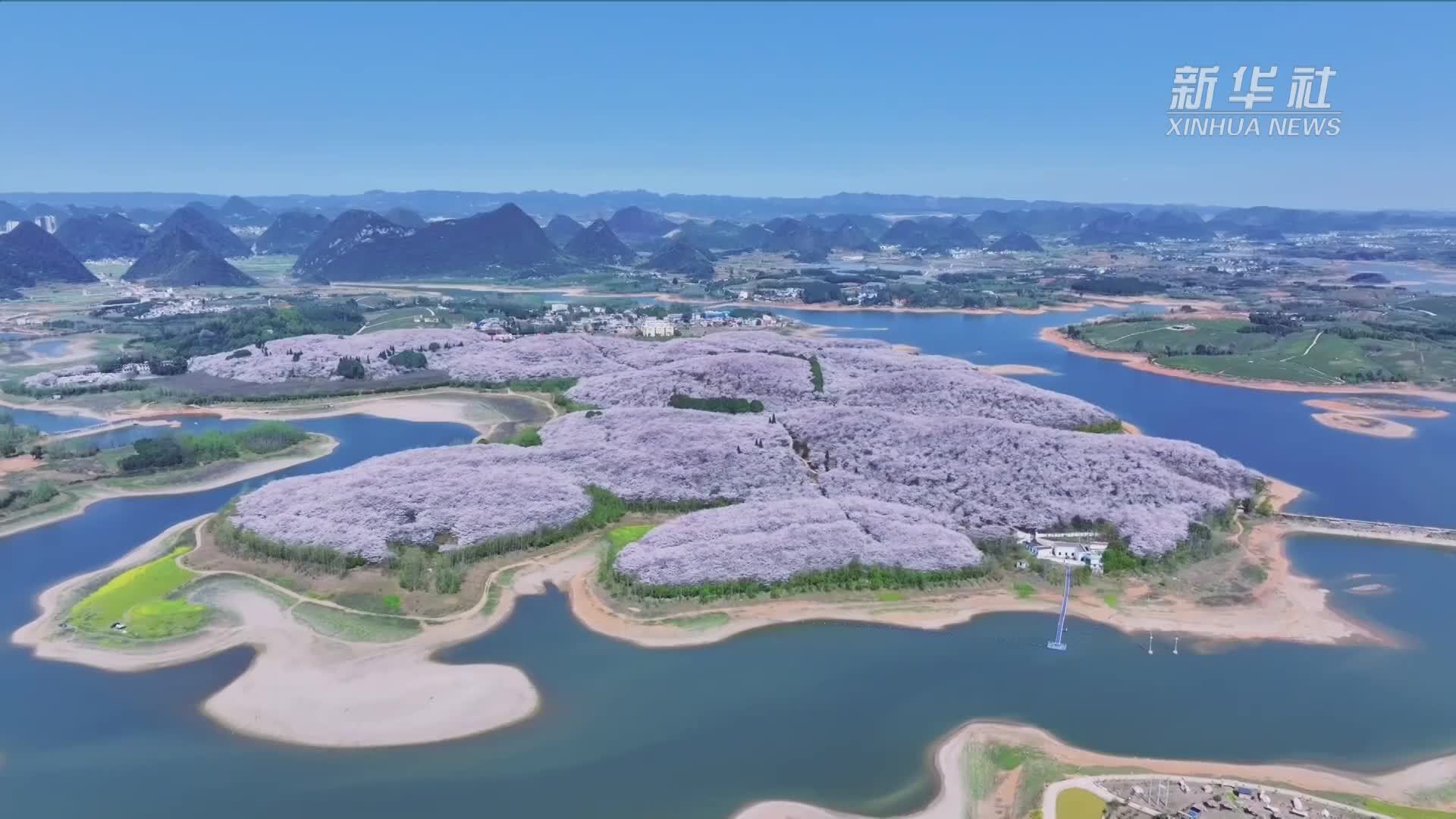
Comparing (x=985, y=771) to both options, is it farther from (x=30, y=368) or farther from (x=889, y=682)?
(x=30, y=368)

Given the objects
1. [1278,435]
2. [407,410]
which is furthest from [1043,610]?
[407,410]

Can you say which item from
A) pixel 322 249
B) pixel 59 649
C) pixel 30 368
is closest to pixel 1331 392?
pixel 59 649

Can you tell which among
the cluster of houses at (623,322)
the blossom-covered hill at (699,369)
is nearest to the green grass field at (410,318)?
the cluster of houses at (623,322)

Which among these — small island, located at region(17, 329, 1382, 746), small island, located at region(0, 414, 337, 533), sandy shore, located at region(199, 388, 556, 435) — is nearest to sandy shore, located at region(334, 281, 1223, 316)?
sandy shore, located at region(199, 388, 556, 435)

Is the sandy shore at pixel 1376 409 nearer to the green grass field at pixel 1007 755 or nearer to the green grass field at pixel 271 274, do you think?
the green grass field at pixel 1007 755

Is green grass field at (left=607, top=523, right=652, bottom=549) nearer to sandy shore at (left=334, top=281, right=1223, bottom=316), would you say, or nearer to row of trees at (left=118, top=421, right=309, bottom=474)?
row of trees at (left=118, top=421, right=309, bottom=474)

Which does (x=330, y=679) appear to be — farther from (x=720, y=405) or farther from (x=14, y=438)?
(x=14, y=438)

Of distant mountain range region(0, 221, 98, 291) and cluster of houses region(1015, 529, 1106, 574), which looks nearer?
cluster of houses region(1015, 529, 1106, 574)

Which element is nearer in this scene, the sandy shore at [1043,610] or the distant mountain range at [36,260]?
the sandy shore at [1043,610]
